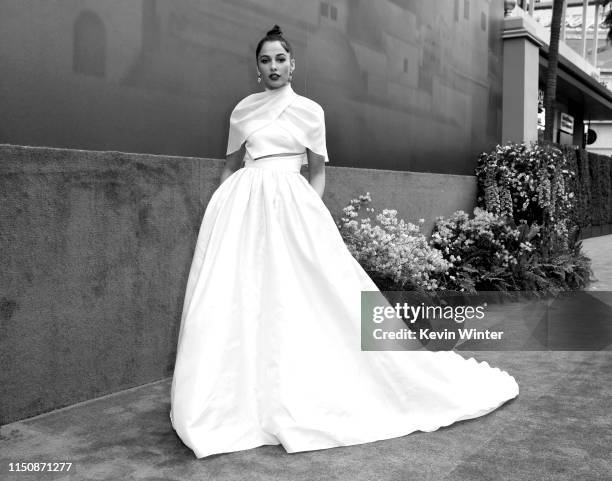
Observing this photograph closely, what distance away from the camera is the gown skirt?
3.31 metres

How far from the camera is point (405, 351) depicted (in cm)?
382

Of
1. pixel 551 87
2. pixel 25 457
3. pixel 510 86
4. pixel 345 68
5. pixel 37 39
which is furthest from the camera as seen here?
pixel 551 87

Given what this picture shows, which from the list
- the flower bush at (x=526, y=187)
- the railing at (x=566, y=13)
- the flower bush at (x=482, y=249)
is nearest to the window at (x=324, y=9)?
the flower bush at (x=482, y=249)

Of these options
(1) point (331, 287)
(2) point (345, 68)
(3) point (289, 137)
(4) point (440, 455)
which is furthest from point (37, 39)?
(2) point (345, 68)

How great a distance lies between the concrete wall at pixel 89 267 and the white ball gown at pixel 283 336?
32.0 inches

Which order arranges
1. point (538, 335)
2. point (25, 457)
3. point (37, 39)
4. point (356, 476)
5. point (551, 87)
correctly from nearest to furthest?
1. point (356, 476)
2. point (25, 457)
3. point (37, 39)
4. point (538, 335)
5. point (551, 87)

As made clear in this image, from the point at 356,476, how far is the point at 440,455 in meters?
0.49

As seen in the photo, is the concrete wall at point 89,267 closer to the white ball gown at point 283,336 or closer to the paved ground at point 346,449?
the paved ground at point 346,449

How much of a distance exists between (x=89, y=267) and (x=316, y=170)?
1.43m

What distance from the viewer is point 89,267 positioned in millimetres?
4070

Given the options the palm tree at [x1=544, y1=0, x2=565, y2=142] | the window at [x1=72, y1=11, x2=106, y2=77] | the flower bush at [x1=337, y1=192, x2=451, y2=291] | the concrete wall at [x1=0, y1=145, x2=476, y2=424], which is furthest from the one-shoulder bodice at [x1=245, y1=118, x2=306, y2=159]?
the palm tree at [x1=544, y1=0, x2=565, y2=142]

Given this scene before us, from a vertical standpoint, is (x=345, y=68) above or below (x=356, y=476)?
above

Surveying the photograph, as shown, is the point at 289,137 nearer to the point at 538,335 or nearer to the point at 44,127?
the point at 44,127

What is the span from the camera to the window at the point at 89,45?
161 inches
